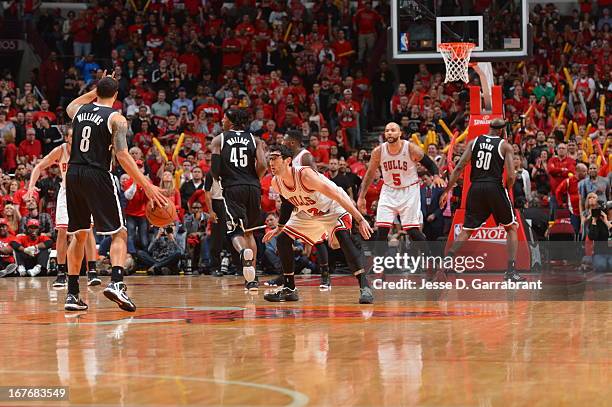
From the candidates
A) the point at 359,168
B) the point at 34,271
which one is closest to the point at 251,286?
the point at 34,271

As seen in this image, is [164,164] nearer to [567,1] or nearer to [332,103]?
[332,103]

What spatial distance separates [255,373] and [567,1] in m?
21.4

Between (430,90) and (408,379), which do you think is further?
(430,90)

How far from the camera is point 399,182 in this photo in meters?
12.4

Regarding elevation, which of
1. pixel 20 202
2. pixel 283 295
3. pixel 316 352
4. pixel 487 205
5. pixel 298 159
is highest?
pixel 298 159

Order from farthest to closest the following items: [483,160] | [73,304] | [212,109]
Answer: [212,109] → [483,160] → [73,304]

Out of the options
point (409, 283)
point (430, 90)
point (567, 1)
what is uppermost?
point (567, 1)

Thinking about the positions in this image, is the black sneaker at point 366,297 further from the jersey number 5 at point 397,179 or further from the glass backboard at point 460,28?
the glass backboard at point 460,28

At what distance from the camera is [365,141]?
21.2m

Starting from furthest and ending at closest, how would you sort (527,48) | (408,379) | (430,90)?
(430,90) → (527,48) → (408,379)

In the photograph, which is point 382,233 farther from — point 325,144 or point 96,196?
point 325,144

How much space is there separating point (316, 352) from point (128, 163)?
3.07m

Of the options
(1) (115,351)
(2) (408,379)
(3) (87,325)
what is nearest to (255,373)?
(2) (408,379)

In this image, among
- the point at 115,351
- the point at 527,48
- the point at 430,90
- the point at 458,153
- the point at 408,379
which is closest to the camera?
the point at 408,379
